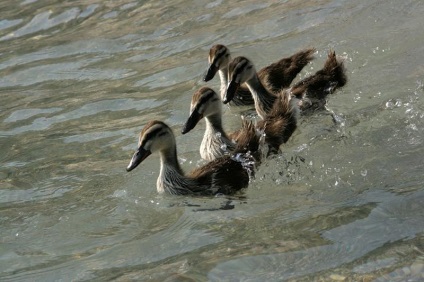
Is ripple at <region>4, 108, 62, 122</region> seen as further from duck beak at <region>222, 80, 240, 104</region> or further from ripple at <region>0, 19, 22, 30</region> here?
ripple at <region>0, 19, 22, 30</region>

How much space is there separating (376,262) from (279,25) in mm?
6618

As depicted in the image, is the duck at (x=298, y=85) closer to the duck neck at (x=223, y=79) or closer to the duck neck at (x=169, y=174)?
the duck neck at (x=223, y=79)

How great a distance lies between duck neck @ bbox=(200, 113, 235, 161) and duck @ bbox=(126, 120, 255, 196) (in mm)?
318

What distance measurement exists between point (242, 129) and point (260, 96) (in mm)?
1168

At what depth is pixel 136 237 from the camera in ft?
22.4

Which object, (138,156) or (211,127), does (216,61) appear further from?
(138,156)

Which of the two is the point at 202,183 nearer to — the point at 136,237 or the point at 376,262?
the point at 136,237

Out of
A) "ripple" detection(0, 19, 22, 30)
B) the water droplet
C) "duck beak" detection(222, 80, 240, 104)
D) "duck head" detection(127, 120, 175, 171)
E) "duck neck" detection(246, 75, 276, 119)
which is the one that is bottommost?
the water droplet

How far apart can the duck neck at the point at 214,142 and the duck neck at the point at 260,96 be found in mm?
982

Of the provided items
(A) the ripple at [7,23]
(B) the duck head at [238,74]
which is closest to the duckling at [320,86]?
(B) the duck head at [238,74]

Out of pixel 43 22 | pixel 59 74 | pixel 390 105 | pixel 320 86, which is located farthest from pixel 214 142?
pixel 43 22

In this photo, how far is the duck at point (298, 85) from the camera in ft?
28.8

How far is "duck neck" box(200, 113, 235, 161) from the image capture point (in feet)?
26.2

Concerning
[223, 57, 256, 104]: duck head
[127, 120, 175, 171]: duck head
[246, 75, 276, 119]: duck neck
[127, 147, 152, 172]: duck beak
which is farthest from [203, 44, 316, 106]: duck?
[127, 147, 152, 172]: duck beak
